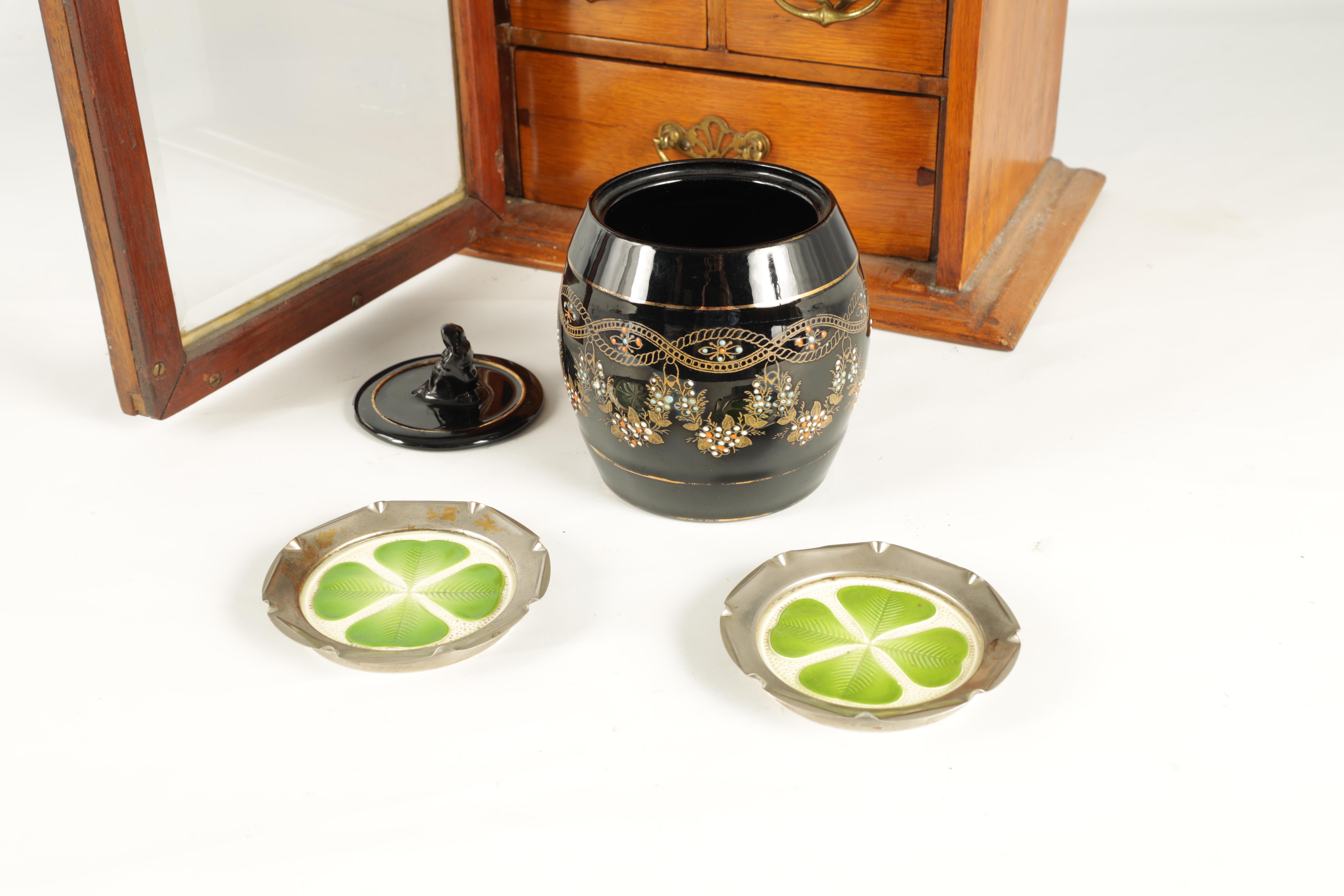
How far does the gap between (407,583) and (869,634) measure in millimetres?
361

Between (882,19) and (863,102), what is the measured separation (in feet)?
0.30

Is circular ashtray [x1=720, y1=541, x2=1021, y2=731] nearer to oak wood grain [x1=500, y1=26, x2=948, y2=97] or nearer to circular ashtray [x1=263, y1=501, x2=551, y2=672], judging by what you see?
circular ashtray [x1=263, y1=501, x2=551, y2=672]

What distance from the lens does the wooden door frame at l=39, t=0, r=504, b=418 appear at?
1.03 meters

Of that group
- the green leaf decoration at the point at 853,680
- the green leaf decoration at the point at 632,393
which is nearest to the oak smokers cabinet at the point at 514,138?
the green leaf decoration at the point at 632,393

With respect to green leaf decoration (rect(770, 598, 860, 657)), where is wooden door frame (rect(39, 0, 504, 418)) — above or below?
above

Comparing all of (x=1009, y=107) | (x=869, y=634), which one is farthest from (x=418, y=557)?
(x=1009, y=107)

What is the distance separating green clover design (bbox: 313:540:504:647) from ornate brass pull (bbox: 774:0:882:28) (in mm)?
685

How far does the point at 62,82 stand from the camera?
103 cm

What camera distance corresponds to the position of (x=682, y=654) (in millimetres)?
974

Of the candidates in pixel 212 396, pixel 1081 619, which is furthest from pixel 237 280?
pixel 1081 619

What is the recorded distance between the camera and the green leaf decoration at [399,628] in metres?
0.96

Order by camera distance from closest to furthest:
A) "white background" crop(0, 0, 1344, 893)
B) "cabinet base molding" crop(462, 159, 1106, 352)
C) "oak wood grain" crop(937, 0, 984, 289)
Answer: "white background" crop(0, 0, 1344, 893) < "oak wood grain" crop(937, 0, 984, 289) < "cabinet base molding" crop(462, 159, 1106, 352)

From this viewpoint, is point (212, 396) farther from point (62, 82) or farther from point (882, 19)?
point (882, 19)

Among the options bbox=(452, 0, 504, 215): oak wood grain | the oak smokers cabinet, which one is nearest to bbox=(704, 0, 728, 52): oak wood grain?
the oak smokers cabinet
